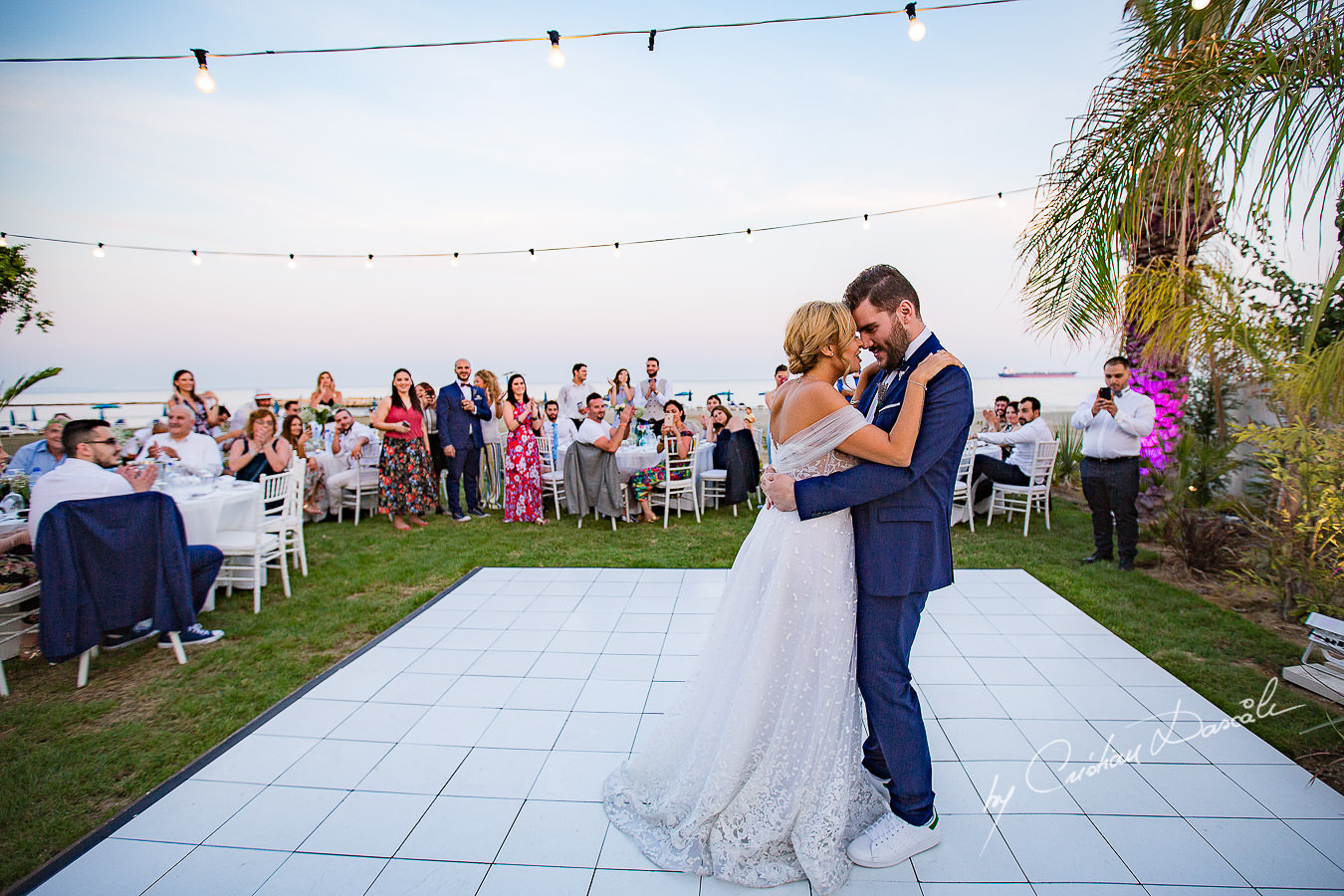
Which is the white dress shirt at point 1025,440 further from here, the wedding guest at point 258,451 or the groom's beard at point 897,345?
the wedding guest at point 258,451

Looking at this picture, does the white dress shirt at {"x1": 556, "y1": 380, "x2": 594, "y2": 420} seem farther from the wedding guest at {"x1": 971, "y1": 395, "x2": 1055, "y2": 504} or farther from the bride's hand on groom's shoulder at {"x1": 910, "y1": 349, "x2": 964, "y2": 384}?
the bride's hand on groom's shoulder at {"x1": 910, "y1": 349, "x2": 964, "y2": 384}

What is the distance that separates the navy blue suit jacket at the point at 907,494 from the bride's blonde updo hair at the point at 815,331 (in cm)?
23

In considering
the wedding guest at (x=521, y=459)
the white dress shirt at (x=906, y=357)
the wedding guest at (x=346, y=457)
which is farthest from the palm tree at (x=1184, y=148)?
the wedding guest at (x=346, y=457)

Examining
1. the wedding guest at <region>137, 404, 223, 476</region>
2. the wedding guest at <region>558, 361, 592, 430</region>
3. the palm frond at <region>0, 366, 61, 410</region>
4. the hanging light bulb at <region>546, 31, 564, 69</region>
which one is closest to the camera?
the hanging light bulb at <region>546, 31, 564, 69</region>

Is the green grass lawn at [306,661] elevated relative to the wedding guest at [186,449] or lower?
lower

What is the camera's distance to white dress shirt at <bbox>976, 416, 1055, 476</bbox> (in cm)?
646

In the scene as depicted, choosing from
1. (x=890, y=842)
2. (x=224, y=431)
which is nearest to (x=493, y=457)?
(x=224, y=431)

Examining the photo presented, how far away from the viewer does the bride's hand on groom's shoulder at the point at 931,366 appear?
64.9 inches

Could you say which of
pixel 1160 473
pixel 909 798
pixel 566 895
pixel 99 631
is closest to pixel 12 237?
pixel 99 631

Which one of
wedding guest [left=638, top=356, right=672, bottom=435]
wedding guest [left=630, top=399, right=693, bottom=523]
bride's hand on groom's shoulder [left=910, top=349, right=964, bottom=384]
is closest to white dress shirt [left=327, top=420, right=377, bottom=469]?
wedding guest [left=630, top=399, right=693, bottom=523]

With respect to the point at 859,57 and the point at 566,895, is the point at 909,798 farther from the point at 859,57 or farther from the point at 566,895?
the point at 859,57

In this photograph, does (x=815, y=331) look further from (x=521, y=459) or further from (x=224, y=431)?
(x=224, y=431)

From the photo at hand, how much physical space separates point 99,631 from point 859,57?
9.41m

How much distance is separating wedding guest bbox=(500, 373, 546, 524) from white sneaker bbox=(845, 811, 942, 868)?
5924 millimetres
